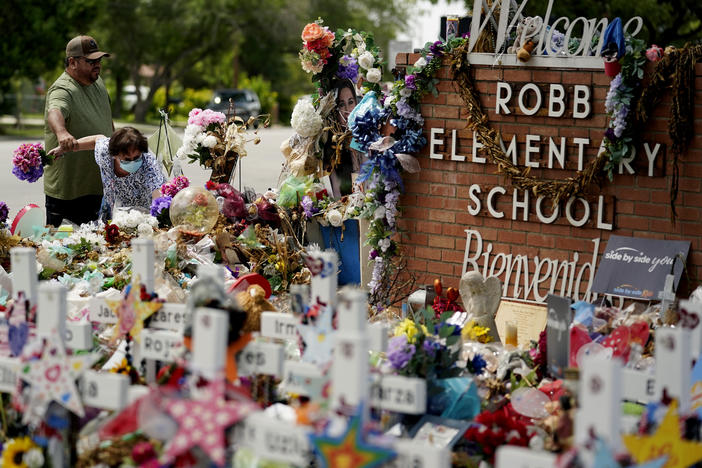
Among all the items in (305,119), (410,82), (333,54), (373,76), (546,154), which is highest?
(333,54)

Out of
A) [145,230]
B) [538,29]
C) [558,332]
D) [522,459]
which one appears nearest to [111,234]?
[145,230]

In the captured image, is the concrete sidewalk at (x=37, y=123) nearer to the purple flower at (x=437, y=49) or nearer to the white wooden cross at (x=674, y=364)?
the purple flower at (x=437, y=49)

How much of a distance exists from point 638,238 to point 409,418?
8.84 feet

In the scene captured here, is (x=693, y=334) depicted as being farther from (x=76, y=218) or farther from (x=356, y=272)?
(x=76, y=218)

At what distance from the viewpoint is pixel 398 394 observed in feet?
7.97

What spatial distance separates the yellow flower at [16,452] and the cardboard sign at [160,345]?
425mm

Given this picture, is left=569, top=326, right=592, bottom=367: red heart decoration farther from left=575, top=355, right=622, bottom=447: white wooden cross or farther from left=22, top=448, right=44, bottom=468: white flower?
left=22, top=448, right=44, bottom=468: white flower

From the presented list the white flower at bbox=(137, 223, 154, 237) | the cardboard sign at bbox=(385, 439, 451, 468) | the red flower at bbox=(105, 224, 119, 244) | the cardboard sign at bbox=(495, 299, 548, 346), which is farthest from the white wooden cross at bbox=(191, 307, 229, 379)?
the red flower at bbox=(105, 224, 119, 244)

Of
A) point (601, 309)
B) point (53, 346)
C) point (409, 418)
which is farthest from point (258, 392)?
point (601, 309)

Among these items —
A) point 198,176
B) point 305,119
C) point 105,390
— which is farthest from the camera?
point 198,176

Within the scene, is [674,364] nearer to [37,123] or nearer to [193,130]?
[193,130]

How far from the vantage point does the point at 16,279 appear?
277 centimetres

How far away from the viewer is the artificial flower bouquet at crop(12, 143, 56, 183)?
6.20 meters

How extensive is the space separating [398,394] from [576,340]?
1359 millimetres
